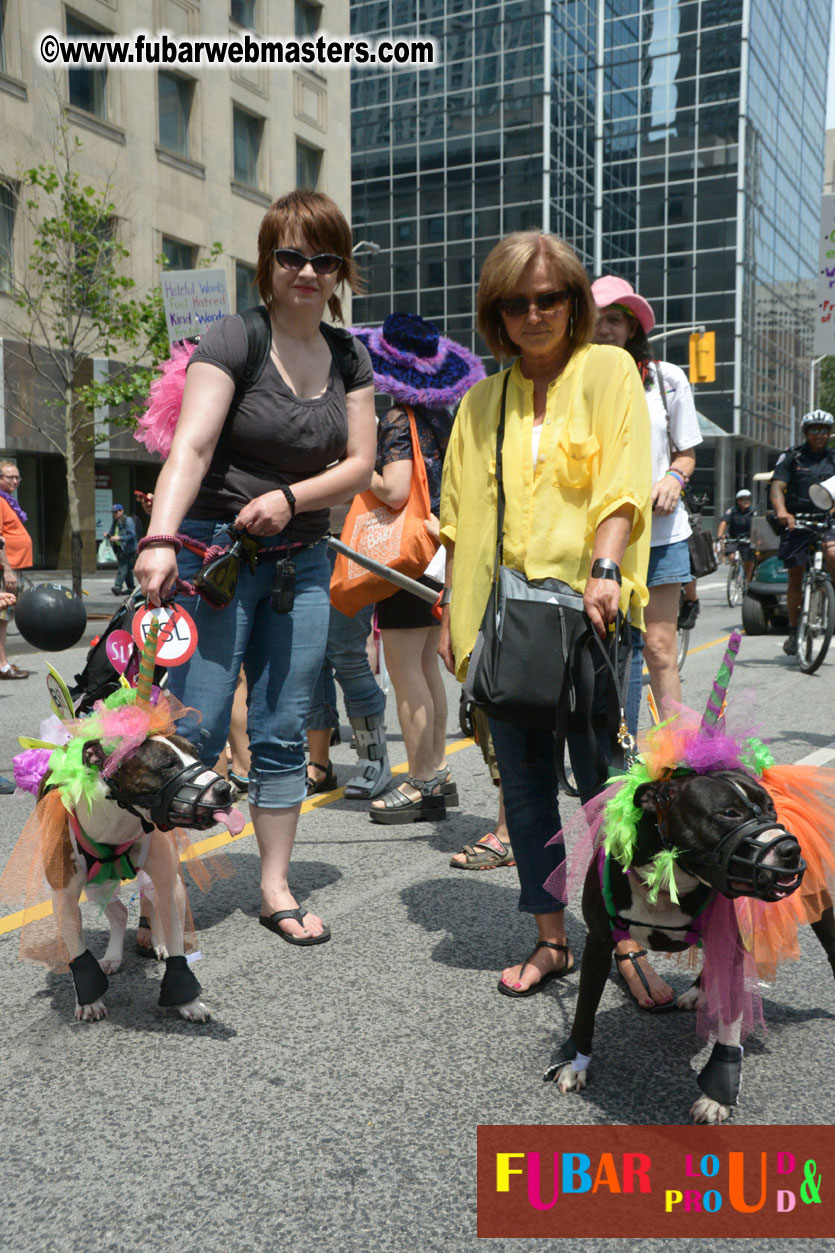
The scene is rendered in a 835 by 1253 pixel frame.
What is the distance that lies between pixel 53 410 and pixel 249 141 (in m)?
10.2

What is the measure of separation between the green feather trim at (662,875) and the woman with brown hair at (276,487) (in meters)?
1.45

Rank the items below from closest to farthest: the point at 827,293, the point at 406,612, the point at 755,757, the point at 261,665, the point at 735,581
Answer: the point at 755,757 → the point at 261,665 → the point at 406,612 → the point at 827,293 → the point at 735,581

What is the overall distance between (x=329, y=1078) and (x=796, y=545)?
808cm

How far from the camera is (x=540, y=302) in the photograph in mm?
2834

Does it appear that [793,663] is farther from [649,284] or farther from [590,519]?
[649,284]

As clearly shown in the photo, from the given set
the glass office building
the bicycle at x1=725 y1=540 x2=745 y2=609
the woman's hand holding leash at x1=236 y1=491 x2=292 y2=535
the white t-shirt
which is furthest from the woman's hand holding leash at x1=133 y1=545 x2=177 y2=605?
the glass office building

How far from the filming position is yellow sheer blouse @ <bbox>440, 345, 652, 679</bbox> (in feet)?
9.13

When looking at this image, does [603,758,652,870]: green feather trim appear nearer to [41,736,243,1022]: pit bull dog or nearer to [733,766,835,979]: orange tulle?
[733,766,835,979]: orange tulle

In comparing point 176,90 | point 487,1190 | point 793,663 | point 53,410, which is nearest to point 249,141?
point 176,90

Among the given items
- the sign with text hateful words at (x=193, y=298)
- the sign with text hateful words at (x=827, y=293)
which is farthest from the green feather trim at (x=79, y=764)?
the sign with text hateful words at (x=827, y=293)

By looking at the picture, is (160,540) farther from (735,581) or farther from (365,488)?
(735,581)

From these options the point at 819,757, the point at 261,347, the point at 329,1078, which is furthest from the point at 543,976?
the point at 819,757

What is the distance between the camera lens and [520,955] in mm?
3359

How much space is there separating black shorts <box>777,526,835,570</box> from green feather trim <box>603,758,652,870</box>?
7.74 m
